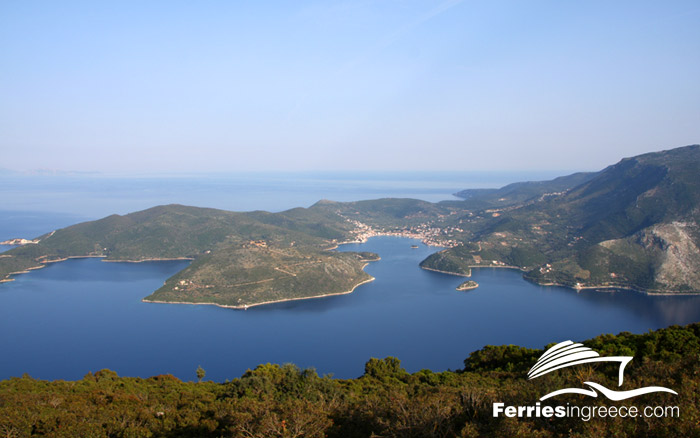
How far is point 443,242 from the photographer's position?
118188mm

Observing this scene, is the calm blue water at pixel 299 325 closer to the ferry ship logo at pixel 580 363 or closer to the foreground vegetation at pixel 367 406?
the foreground vegetation at pixel 367 406

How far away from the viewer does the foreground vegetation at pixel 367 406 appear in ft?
27.4

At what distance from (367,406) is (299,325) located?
4917cm

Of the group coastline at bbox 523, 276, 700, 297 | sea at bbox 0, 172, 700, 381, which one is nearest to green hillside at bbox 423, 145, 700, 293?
coastline at bbox 523, 276, 700, 297

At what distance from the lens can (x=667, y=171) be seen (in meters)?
99.3

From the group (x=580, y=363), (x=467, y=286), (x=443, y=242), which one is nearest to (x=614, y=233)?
(x=467, y=286)

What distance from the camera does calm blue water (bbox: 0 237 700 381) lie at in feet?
159

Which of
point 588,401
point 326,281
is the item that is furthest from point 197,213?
point 588,401

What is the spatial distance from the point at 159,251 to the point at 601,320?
91490mm

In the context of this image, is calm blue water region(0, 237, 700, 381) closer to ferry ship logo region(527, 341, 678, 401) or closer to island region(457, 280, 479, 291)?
island region(457, 280, 479, 291)

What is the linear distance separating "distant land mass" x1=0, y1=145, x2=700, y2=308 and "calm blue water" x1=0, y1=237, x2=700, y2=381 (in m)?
4.94

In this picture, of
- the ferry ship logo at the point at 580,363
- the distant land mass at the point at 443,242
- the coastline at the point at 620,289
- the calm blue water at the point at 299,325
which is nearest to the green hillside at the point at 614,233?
the distant land mass at the point at 443,242

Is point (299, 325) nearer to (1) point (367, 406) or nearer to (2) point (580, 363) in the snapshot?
(1) point (367, 406)

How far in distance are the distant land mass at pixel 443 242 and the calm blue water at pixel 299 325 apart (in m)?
4.94
